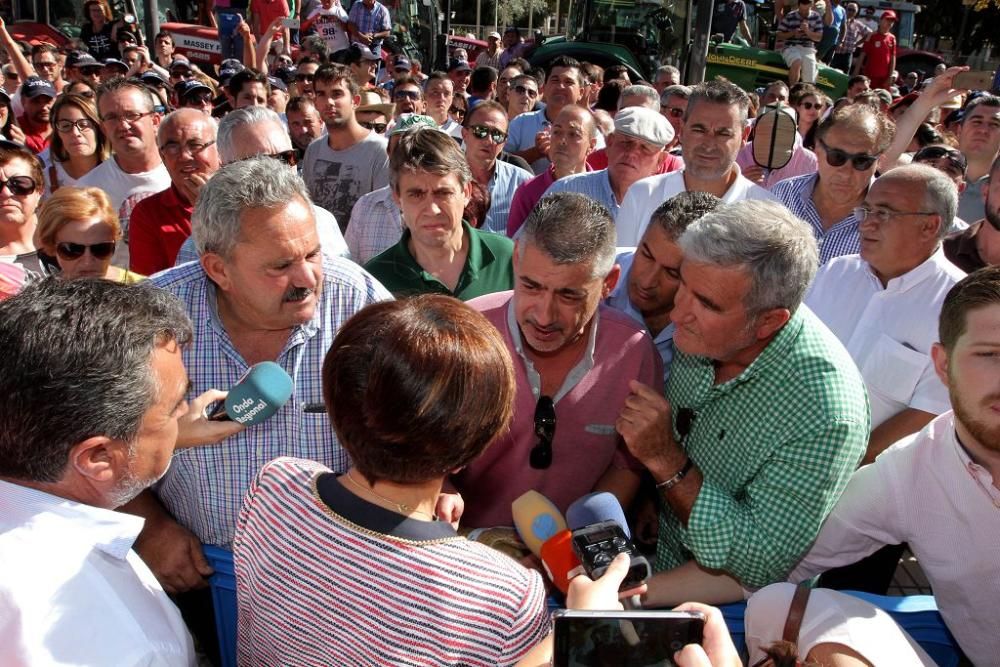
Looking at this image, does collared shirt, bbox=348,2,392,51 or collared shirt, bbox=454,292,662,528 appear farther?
collared shirt, bbox=348,2,392,51

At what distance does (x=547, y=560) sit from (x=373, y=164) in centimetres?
393

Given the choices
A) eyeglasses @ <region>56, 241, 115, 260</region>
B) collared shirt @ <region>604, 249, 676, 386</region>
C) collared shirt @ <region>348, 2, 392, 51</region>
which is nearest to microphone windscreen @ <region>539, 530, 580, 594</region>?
collared shirt @ <region>604, 249, 676, 386</region>

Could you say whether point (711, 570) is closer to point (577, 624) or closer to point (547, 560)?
point (547, 560)

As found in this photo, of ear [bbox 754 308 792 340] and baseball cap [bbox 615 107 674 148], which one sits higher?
baseball cap [bbox 615 107 674 148]

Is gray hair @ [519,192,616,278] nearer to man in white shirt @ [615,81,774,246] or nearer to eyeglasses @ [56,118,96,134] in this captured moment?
man in white shirt @ [615,81,774,246]

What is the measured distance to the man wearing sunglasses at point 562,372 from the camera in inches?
93.0

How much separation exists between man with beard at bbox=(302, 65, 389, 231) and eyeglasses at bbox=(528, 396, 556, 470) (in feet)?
9.86

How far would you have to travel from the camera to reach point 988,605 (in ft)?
6.34

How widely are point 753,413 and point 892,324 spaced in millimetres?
1153

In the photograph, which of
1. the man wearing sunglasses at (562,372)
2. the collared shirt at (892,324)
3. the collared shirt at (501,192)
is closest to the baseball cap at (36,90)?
the collared shirt at (501,192)

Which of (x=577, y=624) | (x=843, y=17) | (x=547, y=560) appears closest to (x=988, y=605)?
(x=547, y=560)

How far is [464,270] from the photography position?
3273 mm

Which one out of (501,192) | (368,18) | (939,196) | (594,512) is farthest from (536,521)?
(368,18)

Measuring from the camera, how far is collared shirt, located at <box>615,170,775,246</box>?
158 inches
